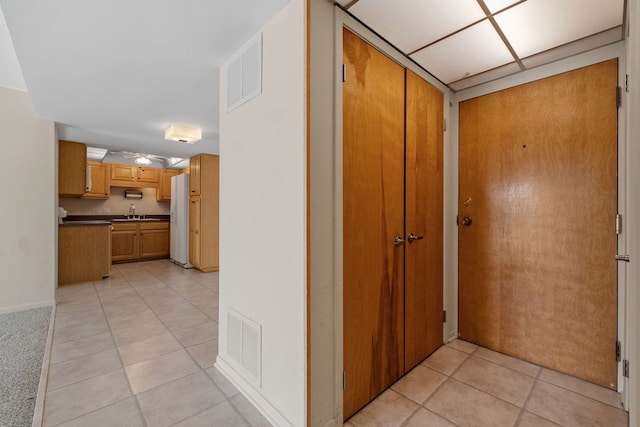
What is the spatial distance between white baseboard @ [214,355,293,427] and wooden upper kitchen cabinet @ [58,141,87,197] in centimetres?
430

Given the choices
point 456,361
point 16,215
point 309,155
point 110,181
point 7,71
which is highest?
point 7,71

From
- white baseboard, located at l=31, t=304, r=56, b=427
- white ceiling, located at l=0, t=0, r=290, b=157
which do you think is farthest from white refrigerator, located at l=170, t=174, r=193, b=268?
white baseboard, located at l=31, t=304, r=56, b=427

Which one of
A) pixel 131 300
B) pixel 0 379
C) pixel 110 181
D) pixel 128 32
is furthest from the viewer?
pixel 110 181

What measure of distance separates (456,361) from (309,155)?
6.76 ft

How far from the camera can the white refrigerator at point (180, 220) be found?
19.1 ft

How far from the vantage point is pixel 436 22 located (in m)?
1.69

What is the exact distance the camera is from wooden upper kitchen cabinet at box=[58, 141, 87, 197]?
453cm

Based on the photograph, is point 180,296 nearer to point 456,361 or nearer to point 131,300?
point 131,300

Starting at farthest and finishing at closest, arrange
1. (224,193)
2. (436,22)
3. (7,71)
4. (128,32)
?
1. (7,71)
2. (224,193)
3. (128,32)
4. (436,22)

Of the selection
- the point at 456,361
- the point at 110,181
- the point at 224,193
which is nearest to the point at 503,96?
the point at 456,361

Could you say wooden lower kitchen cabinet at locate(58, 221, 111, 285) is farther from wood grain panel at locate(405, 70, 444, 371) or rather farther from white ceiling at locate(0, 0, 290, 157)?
wood grain panel at locate(405, 70, 444, 371)

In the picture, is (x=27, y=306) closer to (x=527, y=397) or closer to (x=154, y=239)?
(x=154, y=239)

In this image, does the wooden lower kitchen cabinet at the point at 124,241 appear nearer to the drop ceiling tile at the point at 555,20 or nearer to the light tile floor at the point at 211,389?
the light tile floor at the point at 211,389

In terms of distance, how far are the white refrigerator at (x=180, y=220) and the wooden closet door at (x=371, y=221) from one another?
16.3 ft
